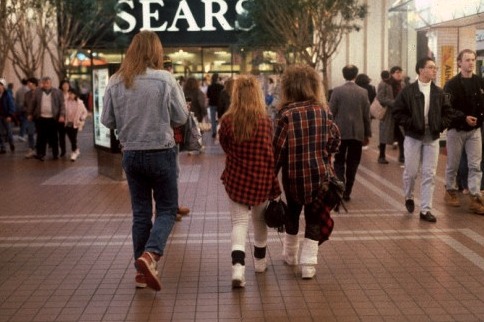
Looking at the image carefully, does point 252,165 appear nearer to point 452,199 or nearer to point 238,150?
point 238,150

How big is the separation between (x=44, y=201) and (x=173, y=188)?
5.32 metres

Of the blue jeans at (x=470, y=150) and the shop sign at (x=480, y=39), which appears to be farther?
the shop sign at (x=480, y=39)

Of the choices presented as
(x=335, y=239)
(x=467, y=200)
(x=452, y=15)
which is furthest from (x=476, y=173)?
(x=452, y=15)

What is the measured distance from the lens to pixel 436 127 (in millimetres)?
9125

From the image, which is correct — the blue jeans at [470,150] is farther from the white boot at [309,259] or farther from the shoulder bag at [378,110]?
the shoulder bag at [378,110]

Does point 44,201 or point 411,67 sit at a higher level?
point 411,67

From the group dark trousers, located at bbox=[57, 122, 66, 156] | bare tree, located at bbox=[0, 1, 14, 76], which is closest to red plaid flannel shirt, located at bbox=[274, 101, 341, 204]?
dark trousers, located at bbox=[57, 122, 66, 156]

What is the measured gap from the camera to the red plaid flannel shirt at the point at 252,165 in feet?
21.7

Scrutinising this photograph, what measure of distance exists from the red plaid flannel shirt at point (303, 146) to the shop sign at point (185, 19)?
36248 mm

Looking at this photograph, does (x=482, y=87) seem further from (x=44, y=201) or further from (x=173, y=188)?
(x=44, y=201)

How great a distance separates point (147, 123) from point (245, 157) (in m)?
0.82

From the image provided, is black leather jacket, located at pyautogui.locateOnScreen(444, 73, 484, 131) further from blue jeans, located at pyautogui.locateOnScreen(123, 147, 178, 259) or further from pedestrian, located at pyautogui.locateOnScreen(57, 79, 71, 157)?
pedestrian, located at pyautogui.locateOnScreen(57, 79, 71, 157)

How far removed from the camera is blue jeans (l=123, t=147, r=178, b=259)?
6316 mm

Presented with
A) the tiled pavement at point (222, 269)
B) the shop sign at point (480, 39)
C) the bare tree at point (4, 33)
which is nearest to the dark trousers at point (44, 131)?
the tiled pavement at point (222, 269)
